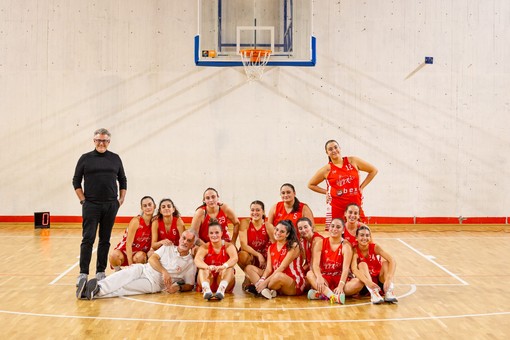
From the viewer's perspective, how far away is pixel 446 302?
6.95 metres

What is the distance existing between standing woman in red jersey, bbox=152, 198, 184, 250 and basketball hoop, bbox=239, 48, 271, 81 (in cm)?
499

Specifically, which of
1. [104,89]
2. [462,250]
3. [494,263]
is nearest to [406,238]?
[462,250]

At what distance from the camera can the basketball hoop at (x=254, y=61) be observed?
40.9 ft

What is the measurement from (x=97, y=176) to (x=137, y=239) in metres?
1.24

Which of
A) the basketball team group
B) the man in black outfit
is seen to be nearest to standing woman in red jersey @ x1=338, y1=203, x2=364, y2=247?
the basketball team group

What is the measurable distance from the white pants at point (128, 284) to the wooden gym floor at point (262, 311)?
0.40 ft

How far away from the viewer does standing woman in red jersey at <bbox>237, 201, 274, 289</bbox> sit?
7.68 meters

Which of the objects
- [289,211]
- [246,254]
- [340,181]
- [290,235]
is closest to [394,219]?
[340,181]

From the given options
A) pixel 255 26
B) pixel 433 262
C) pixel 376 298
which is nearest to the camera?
pixel 376 298

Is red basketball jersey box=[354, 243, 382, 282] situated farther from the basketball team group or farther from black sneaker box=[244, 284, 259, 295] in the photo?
black sneaker box=[244, 284, 259, 295]

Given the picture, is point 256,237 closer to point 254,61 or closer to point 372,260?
point 372,260

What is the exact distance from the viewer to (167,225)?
818 centimetres

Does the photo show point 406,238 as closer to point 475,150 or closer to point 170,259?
point 475,150

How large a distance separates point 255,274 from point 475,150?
298 inches
